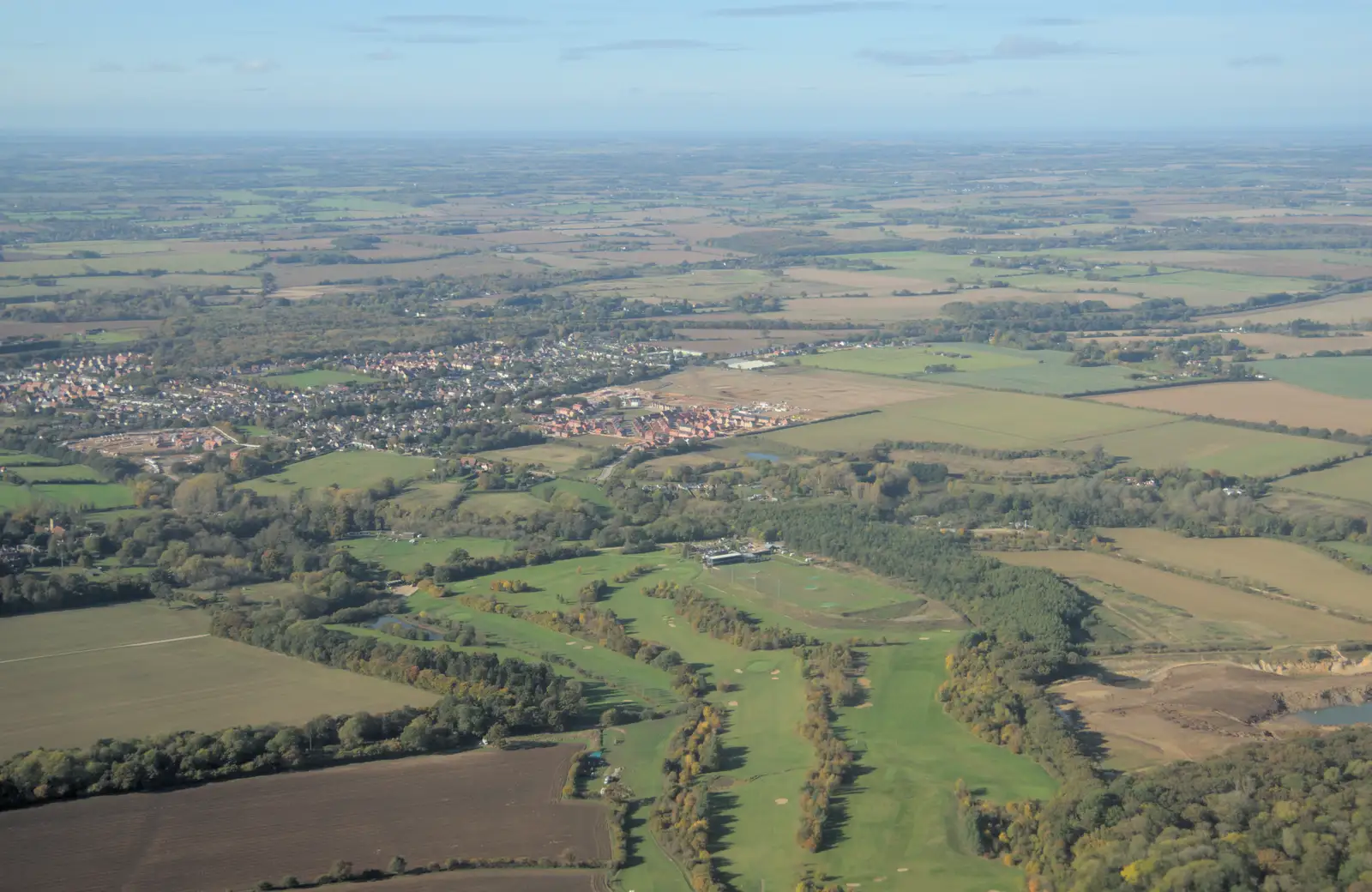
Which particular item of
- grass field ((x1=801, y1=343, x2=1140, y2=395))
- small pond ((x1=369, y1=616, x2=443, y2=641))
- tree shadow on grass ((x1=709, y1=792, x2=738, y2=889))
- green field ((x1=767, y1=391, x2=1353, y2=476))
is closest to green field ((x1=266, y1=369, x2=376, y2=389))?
grass field ((x1=801, y1=343, x2=1140, y2=395))

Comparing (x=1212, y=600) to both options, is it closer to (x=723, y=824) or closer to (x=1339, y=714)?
(x=1339, y=714)

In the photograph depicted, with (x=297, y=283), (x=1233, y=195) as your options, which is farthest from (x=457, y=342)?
(x=1233, y=195)

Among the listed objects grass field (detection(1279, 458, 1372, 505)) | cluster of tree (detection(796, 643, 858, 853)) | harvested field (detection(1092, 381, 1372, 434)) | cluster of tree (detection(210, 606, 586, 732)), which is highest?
harvested field (detection(1092, 381, 1372, 434))

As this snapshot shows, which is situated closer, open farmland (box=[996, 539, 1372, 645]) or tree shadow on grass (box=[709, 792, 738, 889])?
tree shadow on grass (box=[709, 792, 738, 889])

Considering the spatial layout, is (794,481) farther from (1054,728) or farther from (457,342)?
(457,342)

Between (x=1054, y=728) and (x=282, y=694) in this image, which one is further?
(x=282, y=694)

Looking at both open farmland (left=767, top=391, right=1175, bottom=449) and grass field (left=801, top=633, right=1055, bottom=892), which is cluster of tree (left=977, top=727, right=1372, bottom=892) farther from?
open farmland (left=767, top=391, right=1175, bottom=449)

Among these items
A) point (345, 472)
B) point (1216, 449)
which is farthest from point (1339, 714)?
point (345, 472)
